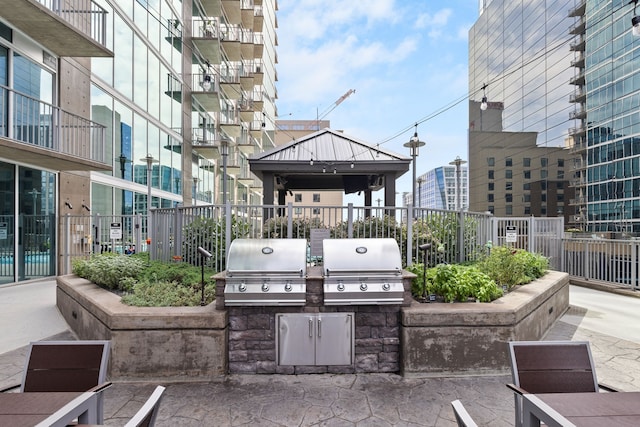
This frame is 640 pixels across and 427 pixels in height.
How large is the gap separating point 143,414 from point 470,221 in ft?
22.2

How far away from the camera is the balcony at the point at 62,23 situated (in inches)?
316

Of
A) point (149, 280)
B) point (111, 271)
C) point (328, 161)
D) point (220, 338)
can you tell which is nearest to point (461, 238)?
point (328, 161)

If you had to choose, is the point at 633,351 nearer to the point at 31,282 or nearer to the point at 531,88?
the point at 31,282

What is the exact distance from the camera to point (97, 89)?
1116 cm

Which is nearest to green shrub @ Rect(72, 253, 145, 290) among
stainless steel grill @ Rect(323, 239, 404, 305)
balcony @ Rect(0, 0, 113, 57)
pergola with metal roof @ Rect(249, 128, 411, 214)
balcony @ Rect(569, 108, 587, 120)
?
stainless steel grill @ Rect(323, 239, 404, 305)

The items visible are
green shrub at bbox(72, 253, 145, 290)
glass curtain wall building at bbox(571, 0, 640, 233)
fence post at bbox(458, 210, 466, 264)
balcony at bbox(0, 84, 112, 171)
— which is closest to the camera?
green shrub at bbox(72, 253, 145, 290)

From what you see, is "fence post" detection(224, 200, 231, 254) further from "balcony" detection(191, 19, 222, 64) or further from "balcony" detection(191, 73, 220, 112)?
"balcony" detection(191, 19, 222, 64)

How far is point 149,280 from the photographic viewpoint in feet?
16.9

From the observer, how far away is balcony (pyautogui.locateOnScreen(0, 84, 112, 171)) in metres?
8.16

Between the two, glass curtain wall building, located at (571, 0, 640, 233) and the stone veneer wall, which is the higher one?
glass curtain wall building, located at (571, 0, 640, 233)

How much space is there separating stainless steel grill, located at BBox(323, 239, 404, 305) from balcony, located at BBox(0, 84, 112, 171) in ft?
26.3

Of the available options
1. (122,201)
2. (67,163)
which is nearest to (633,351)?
(67,163)

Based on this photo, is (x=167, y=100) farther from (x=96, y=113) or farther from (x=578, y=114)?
(x=578, y=114)

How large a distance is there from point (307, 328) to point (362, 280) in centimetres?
82
